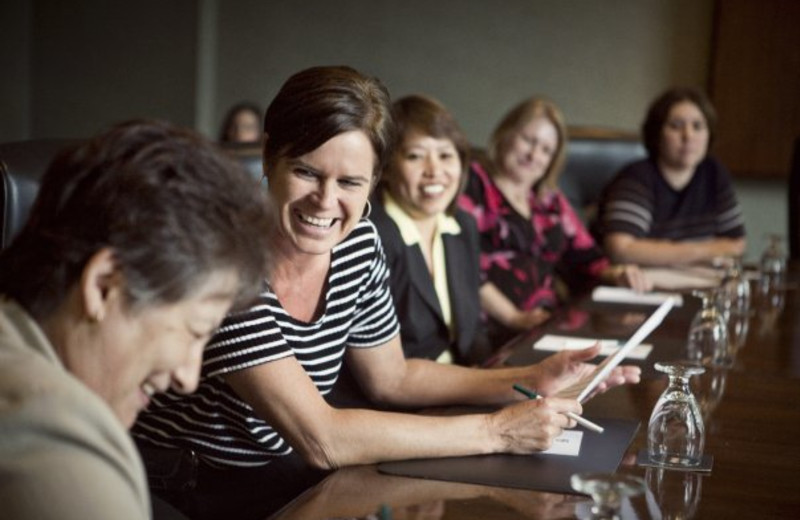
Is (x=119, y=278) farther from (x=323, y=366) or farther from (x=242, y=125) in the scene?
(x=242, y=125)

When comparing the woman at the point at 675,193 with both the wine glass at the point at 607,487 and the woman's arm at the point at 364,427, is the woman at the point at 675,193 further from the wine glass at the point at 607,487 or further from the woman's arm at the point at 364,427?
the wine glass at the point at 607,487

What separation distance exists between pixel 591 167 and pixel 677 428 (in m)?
3.38

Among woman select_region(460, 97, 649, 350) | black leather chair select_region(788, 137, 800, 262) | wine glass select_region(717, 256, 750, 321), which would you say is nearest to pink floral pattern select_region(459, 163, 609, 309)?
woman select_region(460, 97, 649, 350)

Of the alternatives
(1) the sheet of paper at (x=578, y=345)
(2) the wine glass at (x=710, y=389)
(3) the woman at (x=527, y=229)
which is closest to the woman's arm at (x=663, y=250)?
(3) the woman at (x=527, y=229)

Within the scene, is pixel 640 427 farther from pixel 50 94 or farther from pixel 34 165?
pixel 50 94

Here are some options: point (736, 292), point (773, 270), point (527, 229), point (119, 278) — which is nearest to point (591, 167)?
point (527, 229)

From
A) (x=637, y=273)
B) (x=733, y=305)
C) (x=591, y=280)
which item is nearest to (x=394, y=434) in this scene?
(x=733, y=305)

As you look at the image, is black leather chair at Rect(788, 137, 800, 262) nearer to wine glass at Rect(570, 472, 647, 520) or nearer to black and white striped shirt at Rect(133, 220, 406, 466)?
black and white striped shirt at Rect(133, 220, 406, 466)

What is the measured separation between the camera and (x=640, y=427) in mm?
1897

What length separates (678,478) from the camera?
63.9 inches

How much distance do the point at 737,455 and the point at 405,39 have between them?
15.7 feet

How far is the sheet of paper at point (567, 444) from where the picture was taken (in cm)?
174

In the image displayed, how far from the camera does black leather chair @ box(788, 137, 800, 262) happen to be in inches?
190

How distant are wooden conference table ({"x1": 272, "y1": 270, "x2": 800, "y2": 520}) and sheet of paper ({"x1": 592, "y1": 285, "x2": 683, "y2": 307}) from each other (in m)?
0.70
